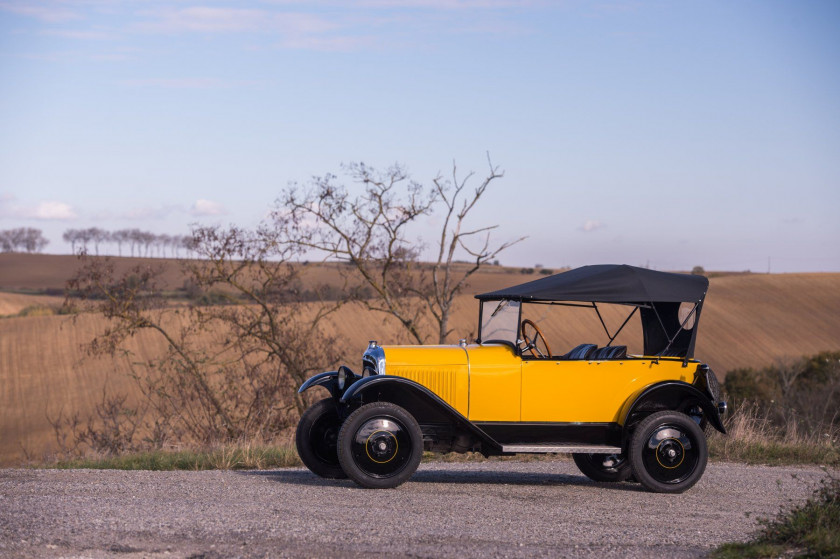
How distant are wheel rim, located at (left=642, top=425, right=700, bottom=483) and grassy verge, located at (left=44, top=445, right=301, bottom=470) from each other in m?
4.46

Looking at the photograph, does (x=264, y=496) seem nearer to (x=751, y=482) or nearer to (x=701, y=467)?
(x=701, y=467)

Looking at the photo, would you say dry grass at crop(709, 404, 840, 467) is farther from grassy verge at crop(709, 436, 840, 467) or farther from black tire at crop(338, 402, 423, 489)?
black tire at crop(338, 402, 423, 489)

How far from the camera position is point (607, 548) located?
6207mm

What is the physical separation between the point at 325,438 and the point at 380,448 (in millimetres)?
1255

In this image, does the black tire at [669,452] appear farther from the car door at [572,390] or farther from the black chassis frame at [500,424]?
the car door at [572,390]

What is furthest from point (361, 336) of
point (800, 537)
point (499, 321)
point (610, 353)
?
point (800, 537)

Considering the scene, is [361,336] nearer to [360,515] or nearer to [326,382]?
[326,382]

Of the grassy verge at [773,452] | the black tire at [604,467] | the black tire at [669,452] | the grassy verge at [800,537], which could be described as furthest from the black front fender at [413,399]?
the grassy verge at [773,452]

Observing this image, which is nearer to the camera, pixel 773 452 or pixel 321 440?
pixel 321 440

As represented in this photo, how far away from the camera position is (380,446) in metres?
8.57

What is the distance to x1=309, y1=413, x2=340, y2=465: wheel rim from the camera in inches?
377

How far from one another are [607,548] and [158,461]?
6780mm

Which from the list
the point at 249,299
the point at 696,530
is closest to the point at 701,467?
the point at 696,530

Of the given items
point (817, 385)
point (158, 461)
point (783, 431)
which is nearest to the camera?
point (158, 461)
